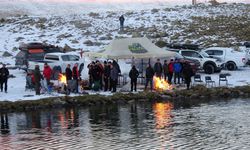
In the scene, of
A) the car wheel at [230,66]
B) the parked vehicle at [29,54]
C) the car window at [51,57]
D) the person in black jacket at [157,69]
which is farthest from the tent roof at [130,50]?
the car wheel at [230,66]

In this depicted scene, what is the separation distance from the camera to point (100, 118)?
22922 millimetres

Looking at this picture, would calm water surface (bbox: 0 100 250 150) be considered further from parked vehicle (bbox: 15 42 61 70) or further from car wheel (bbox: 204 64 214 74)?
parked vehicle (bbox: 15 42 61 70)

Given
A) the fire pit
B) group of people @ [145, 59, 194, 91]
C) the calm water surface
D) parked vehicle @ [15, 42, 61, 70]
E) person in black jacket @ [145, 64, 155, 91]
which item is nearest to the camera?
the calm water surface

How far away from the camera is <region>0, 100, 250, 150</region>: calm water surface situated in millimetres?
16969

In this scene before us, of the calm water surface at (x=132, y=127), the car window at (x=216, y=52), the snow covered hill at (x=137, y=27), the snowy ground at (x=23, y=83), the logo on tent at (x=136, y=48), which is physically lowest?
the calm water surface at (x=132, y=127)

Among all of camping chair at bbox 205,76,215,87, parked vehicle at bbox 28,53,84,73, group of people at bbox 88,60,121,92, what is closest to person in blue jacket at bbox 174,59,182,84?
camping chair at bbox 205,76,215,87

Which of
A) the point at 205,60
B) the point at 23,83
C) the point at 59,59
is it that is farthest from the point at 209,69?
the point at 23,83

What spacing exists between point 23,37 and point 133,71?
3494 cm

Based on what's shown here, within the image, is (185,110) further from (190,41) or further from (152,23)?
(152,23)

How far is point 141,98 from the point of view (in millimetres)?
29094

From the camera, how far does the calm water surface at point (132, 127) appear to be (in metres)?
17.0

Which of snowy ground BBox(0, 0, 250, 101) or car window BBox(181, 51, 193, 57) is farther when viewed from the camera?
snowy ground BBox(0, 0, 250, 101)

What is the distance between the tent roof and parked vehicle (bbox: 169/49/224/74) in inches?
279

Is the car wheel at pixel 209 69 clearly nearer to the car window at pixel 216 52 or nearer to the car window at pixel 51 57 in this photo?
the car window at pixel 216 52
